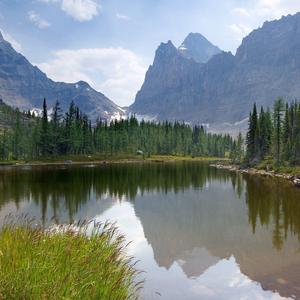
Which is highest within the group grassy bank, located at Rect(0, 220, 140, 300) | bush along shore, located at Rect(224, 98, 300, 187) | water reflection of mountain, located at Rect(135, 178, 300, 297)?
bush along shore, located at Rect(224, 98, 300, 187)

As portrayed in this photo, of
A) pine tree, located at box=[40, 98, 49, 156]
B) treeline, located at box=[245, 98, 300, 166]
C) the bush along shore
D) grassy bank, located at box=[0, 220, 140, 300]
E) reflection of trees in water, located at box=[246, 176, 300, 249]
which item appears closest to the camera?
grassy bank, located at box=[0, 220, 140, 300]

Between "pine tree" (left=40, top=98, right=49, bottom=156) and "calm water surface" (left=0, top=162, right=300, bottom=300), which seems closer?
"calm water surface" (left=0, top=162, right=300, bottom=300)

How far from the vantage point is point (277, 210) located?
4403 cm

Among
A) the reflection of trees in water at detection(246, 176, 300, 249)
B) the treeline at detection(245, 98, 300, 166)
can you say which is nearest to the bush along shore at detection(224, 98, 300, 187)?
the treeline at detection(245, 98, 300, 166)

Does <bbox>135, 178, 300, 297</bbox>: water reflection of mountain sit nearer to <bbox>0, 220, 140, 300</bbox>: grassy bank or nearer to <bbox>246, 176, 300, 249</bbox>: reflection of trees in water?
<bbox>246, 176, 300, 249</bbox>: reflection of trees in water

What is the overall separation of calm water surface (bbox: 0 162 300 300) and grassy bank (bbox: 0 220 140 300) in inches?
230

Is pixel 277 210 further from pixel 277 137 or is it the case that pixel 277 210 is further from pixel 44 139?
pixel 44 139

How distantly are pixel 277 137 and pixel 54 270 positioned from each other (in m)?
113

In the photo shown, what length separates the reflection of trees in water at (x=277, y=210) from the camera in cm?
3366

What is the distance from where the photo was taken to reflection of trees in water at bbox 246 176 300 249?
110 feet

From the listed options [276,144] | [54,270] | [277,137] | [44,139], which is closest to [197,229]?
[54,270]

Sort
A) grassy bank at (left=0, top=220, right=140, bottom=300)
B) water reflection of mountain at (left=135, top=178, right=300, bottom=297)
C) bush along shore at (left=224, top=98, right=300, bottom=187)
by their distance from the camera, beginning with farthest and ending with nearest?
bush along shore at (left=224, top=98, right=300, bottom=187), water reflection of mountain at (left=135, top=178, right=300, bottom=297), grassy bank at (left=0, top=220, right=140, bottom=300)

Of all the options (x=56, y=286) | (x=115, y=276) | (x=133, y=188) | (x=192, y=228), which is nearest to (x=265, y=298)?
(x=115, y=276)

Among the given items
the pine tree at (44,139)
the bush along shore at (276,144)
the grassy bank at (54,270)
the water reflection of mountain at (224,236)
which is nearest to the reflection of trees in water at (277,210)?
the water reflection of mountain at (224,236)
